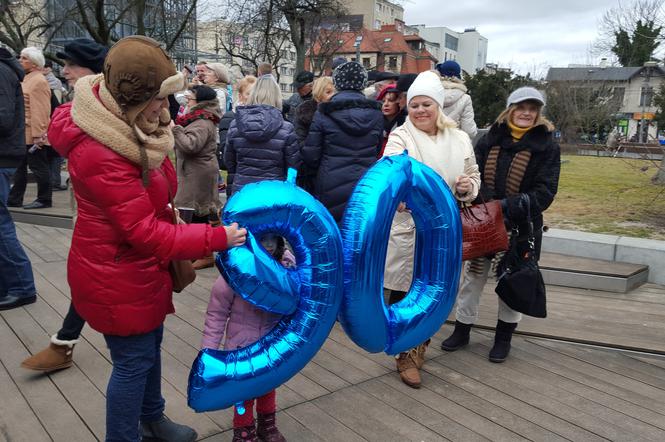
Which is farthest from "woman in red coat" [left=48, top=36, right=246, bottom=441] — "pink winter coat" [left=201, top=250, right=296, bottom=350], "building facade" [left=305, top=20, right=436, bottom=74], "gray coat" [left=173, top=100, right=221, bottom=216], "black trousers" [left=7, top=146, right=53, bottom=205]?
"building facade" [left=305, top=20, right=436, bottom=74]

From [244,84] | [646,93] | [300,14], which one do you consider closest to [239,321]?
[244,84]

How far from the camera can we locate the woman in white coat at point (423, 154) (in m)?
3.20

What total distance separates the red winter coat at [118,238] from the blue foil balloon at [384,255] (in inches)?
22.1

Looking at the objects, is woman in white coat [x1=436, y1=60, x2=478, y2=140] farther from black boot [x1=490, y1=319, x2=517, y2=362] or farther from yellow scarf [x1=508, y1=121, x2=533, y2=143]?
black boot [x1=490, y1=319, x2=517, y2=362]

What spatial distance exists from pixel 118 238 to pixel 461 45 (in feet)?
346

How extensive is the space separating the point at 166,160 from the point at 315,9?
56.4 feet

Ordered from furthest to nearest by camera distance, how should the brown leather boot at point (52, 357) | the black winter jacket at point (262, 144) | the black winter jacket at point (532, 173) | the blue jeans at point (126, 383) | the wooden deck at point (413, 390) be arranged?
the black winter jacket at point (262, 144) < the black winter jacket at point (532, 173) < the brown leather boot at point (52, 357) < the wooden deck at point (413, 390) < the blue jeans at point (126, 383)

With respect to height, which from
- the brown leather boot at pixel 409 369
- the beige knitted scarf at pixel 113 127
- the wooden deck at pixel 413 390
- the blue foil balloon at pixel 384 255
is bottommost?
the wooden deck at pixel 413 390

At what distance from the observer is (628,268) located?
17.8 feet

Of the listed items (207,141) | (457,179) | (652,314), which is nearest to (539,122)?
(457,179)

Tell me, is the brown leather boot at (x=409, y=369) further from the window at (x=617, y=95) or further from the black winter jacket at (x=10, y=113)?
the window at (x=617, y=95)

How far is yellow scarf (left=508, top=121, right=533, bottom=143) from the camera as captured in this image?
354 centimetres

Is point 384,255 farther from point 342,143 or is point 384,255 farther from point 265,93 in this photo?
point 265,93

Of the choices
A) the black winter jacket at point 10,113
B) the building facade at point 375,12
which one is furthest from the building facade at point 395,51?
the black winter jacket at point 10,113
